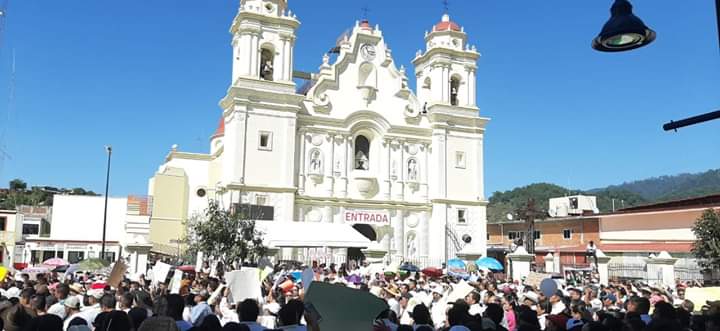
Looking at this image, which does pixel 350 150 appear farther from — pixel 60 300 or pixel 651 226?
pixel 60 300

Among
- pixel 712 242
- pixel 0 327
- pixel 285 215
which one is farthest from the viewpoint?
pixel 285 215

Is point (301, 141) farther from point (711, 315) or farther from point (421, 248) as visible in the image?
point (711, 315)

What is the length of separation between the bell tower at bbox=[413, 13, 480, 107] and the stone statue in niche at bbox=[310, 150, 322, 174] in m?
8.65

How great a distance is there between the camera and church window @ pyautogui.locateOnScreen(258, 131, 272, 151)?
36084 millimetres

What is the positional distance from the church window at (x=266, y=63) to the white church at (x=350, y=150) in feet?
0.21

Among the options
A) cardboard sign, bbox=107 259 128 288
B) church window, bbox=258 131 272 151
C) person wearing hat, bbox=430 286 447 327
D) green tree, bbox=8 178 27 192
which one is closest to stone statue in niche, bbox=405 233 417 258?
church window, bbox=258 131 272 151

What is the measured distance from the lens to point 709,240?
25.4m

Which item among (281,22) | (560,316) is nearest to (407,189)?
(281,22)

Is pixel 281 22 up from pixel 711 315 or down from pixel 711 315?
up

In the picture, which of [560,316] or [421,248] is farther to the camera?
[421,248]

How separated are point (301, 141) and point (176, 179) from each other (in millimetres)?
11302

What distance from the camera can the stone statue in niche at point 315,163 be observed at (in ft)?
125

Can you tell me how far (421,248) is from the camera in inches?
1554

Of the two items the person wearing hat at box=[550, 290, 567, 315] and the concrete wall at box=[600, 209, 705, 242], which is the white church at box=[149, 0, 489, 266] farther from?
the person wearing hat at box=[550, 290, 567, 315]
